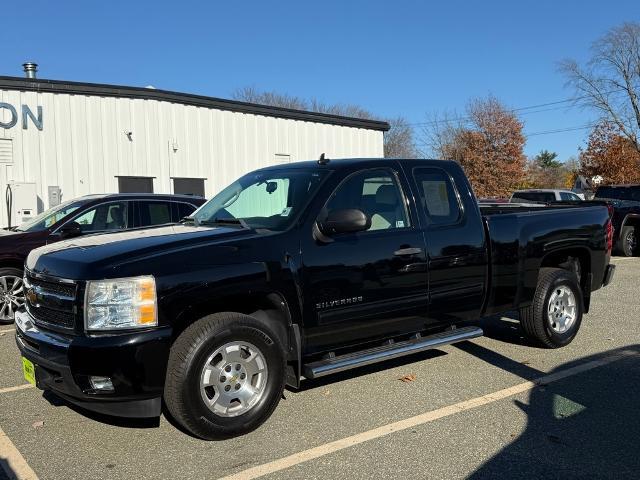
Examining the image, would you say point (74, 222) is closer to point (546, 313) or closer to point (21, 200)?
point (546, 313)

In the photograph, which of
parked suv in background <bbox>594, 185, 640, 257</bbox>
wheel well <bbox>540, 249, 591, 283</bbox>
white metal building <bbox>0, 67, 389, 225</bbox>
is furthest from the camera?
parked suv in background <bbox>594, 185, 640, 257</bbox>

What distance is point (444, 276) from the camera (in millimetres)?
5008

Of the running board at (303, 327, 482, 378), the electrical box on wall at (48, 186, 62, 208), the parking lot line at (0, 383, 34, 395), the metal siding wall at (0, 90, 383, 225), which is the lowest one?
the parking lot line at (0, 383, 34, 395)

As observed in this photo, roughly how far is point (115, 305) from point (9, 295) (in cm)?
491

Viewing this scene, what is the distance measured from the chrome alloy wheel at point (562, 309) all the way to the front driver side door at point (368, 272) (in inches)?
76.2

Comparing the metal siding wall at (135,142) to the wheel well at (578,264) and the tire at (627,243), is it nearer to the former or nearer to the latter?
the tire at (627,243)

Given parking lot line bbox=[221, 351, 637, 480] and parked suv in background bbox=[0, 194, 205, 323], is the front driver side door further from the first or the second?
parked suv in background bbox=[0, 194, 205, 323]

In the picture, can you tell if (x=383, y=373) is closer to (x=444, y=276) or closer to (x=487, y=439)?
(x=444, y=276)

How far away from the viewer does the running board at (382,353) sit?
4266mm

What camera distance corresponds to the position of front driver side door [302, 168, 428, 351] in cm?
431

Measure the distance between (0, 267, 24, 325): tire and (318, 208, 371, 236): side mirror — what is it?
5.16 m

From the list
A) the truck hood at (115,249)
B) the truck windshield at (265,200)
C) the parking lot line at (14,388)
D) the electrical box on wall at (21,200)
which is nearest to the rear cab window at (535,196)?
the electrical box on wall at (21,200)

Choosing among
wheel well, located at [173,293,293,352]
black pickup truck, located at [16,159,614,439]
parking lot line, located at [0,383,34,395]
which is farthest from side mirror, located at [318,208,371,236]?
parking lot line, located at [0,383,34,395]

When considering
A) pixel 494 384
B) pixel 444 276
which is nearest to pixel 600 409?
pixel 494 384
